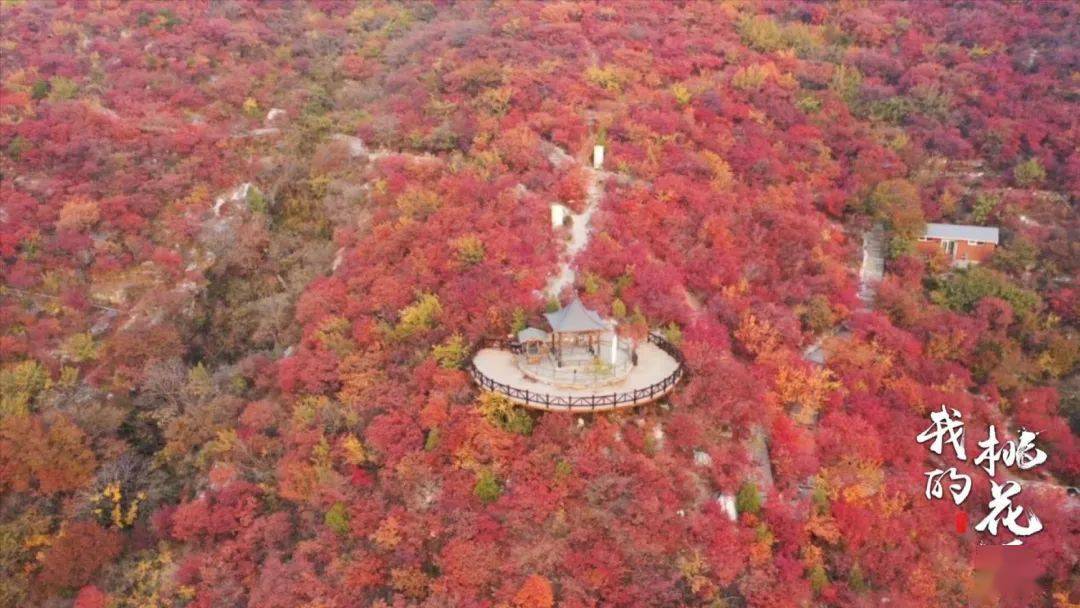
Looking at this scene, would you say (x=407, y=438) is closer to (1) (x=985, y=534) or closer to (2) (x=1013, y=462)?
(1) (x=985, y=534)

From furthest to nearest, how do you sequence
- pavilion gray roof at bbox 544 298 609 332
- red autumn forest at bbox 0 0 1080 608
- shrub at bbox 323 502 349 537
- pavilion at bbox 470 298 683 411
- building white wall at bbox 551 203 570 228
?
1. building white wall at bbox 551 203 570 228
2. pavilion gray roof at bbox 544 298 609 332
3. shrub at bbox 323 502 349 537
4. pavilion at bbox 470 298 683 411
5. red autumn forest at bbox 0 0 1080 608

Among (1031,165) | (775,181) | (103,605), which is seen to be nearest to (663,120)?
(775,181)

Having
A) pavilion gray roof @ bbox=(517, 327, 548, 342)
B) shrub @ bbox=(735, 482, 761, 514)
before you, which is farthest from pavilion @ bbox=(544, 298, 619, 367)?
shrub @ bbox=(735, 482, 761, 514)

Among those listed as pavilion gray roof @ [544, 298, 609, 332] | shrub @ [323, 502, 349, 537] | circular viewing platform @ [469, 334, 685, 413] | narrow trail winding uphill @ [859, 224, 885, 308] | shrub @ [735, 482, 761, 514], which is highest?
pavilion gray roof @ [544, 298, 609, 332]

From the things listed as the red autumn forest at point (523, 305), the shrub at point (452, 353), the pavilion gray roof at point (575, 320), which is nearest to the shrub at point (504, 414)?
the red autumn forest at point (523, 305)

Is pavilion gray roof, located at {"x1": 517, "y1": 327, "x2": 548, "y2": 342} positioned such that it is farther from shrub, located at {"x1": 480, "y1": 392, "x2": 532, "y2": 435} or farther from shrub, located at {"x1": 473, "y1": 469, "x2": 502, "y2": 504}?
shrub, located at {"x1": 473, "y1": 469, "x2": 502, "y2": 504}

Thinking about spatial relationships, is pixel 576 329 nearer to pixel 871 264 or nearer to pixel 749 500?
pixel 749 500

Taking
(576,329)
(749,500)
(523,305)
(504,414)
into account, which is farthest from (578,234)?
(749,500)
